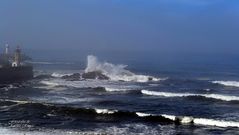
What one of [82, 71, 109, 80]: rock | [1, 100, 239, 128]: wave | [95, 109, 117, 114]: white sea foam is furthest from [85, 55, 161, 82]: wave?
[95, 109, 117, 114]: white sea foam

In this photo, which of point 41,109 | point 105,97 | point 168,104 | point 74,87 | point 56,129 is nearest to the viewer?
point 56,129

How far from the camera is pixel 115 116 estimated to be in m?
40.6

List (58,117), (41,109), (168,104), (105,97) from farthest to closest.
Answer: (105,97)
(168,104)
(41,109)
(58,117)

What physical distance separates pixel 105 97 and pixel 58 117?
564 inches

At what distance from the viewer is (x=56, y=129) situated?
3409 cm

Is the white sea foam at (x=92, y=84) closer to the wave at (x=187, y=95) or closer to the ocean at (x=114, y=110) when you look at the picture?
the ocean at (x=114, y=110)

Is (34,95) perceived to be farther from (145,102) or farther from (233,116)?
(233,116)

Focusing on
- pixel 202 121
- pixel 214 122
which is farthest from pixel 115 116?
pixel 214 122

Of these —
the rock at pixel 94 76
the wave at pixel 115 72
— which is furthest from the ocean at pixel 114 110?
the rock at pixel 94 76

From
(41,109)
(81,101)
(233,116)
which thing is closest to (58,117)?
(41,109)

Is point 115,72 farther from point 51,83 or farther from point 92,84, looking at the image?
point 51,83

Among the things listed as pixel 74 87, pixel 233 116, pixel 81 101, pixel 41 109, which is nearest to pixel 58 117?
pixel 41 109

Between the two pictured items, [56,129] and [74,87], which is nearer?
[56,129]

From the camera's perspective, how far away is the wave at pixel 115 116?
37625mm
